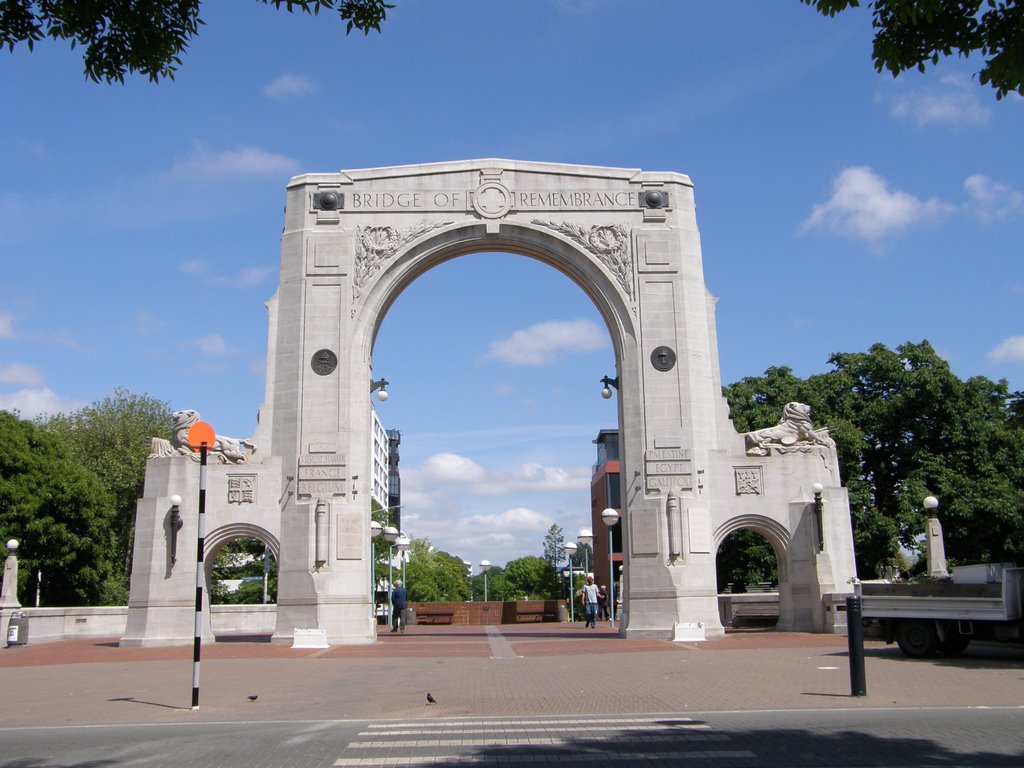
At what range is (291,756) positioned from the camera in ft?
31.2

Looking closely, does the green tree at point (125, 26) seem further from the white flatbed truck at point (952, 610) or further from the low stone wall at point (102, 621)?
the low stone wall at point (102, 621)

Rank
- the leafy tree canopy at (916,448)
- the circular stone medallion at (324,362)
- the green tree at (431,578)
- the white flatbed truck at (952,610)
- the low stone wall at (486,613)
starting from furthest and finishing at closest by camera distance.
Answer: the green tree at (431,578) → the low stone wall at (486,613) → the leafy tree canopy at (916,448) → the circular stone medallion at (324,362) → the white flatbed truck at (952,610)

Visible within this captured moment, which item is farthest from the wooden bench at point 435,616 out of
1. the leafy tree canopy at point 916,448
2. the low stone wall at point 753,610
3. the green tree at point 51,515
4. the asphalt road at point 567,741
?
the asphalt road at point 567,741

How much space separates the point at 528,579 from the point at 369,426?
8232cm

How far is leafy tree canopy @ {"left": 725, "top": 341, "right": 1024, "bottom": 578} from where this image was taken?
129 ft

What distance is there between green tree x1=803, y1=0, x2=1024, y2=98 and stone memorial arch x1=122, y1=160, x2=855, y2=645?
19997 mm

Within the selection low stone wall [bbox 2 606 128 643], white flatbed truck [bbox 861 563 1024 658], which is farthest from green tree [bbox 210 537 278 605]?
white flatbed truck [bbox 861 563 1024 658]

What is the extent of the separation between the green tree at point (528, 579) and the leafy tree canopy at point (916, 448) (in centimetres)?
6015

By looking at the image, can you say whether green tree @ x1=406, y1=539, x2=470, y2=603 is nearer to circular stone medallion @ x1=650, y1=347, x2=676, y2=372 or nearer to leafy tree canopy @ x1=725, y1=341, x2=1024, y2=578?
leafy tree canopy @ x1=725, y1=341, x2=1024, y2=578

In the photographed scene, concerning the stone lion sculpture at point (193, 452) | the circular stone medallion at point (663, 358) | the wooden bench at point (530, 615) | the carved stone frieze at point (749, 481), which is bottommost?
the wooden bench at point (530, 615)

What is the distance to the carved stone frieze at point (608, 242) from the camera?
29875 mm

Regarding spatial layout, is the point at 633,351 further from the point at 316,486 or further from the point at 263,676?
the point at 263,676

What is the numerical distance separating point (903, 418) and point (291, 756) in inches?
1480

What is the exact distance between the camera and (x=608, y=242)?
3006 centimetres
